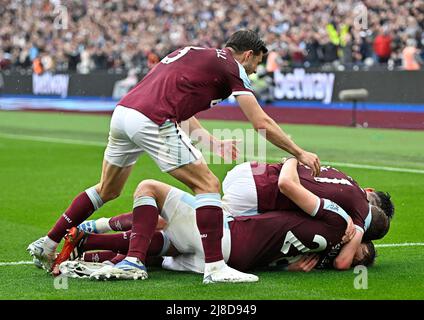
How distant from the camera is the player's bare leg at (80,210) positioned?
7.40m

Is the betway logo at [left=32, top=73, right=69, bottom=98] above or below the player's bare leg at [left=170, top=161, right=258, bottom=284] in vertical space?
below

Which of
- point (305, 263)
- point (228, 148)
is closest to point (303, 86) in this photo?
point (228, 148)

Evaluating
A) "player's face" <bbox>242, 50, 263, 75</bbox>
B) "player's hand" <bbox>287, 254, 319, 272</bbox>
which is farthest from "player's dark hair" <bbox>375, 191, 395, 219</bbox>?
"player's face" <bbox>242, 50, 263, 75</bbox>

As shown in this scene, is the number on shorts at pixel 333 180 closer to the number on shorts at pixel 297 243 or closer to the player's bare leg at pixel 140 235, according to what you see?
the number on shorts at pixel 297 243

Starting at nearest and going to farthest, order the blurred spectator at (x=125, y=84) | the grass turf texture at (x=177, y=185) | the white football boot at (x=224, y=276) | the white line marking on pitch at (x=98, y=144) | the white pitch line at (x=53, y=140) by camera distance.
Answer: the grass turf texture at (x=177, y=185) → the white football boot at (x=224, y=276) → the white line marking on pitch at (x=98, y=144) → the white pitch line at (x=53, y=140) → the blurred spectator at (x=125, y=84)

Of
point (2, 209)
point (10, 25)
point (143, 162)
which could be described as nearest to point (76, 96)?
point (10, 25)

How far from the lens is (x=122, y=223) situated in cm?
765

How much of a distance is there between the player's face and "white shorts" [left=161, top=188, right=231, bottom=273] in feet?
3.52

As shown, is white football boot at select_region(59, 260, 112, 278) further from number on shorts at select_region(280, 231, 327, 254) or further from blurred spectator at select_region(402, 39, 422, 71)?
blurred spectator at select_region(402, 39, 422, 71)

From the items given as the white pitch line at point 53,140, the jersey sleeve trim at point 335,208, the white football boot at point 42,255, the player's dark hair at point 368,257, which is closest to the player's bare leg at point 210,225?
the jersey sleeve trim at point 335,208

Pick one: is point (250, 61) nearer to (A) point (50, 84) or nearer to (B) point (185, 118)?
(B) point (185, 118)

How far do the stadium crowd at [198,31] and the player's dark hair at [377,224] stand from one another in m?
20.6

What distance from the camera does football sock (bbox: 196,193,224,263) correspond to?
6852 millimetres

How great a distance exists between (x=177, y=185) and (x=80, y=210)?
17.8 feet
